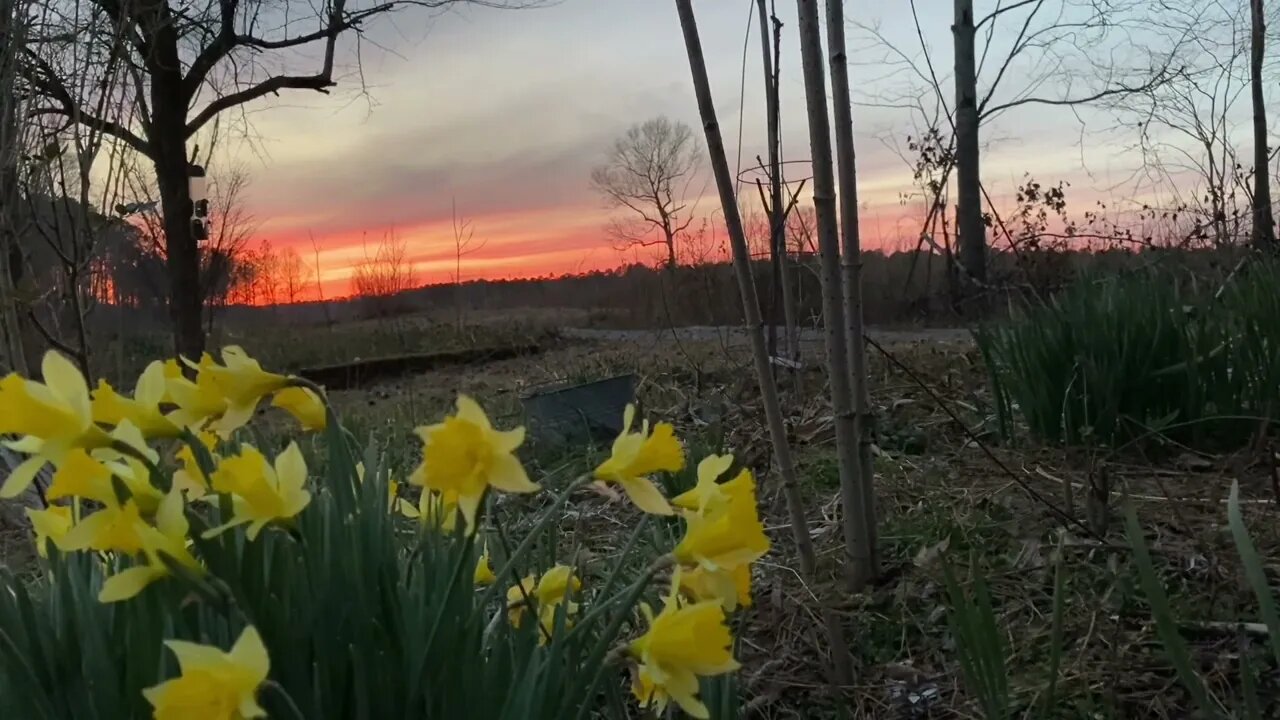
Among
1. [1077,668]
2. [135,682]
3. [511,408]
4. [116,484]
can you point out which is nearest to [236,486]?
[116,484]

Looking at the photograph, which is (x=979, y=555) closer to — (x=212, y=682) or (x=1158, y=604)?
(x=1158, y=604)

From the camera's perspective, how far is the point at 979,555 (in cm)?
193

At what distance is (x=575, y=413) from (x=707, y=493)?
2.59m

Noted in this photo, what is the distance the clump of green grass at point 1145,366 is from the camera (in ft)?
7.90

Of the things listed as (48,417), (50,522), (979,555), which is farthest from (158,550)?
(979,555)

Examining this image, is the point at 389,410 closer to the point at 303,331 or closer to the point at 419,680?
the point at 419,680

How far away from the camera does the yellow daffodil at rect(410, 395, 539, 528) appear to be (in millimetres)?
721

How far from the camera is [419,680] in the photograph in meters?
0.78

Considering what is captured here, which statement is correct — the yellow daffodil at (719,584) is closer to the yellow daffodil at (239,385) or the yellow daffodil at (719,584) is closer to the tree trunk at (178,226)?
the yellow daffodil at (239,385)

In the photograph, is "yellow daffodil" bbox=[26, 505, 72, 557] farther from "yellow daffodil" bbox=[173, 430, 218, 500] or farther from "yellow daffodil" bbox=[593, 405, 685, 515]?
"yellow daffodil" bbox=[593, 405, 685, 515]

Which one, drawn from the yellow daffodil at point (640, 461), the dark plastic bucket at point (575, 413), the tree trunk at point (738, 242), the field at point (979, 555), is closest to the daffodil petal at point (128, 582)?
the yellow daffodil at point (640, 461)

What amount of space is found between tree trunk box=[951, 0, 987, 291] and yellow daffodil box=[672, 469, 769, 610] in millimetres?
8318

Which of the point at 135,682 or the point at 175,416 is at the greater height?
the point at 175,416

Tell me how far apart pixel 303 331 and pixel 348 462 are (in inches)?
440
